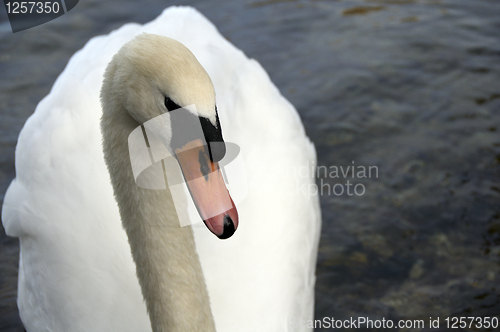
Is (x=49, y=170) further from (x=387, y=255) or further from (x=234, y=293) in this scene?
(x=387, y=255)

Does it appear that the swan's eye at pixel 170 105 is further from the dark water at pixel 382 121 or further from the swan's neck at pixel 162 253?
the dark water at pixel 382 121

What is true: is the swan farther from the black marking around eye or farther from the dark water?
the dark water

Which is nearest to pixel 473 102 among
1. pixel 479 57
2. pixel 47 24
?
pixel 479 57

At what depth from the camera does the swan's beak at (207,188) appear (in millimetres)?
1820

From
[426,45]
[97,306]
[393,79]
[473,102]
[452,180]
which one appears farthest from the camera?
[426,45]

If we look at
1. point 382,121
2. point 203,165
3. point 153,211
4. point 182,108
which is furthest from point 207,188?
point 382,121

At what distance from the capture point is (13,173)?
4746 mm

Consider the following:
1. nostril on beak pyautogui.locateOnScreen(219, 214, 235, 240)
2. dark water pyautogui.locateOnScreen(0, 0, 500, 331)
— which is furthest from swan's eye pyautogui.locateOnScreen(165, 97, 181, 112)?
dark water pyautogui.locateOnScreen(0, 0, 500, 331)

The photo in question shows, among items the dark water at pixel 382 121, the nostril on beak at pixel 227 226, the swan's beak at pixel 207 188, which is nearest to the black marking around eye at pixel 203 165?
the swan's beak at pixel 207 188

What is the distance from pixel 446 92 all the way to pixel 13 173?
4.05 m

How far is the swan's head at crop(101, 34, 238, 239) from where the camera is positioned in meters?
1.77

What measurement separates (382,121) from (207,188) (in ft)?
11.9

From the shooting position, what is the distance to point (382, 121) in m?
5.18

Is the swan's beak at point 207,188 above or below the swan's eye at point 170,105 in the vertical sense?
below
